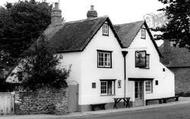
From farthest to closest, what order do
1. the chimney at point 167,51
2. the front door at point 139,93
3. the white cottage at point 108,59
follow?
the chimney at point 167,51, the front door at point 139,93, the white cottage at point 108,59

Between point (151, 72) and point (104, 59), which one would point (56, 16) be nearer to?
point (104, 59)

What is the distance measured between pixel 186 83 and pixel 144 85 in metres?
15.2

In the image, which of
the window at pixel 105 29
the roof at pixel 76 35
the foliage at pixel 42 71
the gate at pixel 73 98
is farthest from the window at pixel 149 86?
the foliage at pixel 42 71

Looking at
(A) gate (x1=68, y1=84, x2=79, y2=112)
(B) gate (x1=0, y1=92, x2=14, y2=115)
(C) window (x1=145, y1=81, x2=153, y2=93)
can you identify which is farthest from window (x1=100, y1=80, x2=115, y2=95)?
(B) gate (x1=0, y1=92, x2=14, y2=115)

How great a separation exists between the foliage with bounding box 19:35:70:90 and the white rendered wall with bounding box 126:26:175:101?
31.0 ft

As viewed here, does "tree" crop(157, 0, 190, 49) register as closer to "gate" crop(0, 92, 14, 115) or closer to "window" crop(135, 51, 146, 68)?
"gate" crop(0, 92, 14, 115)

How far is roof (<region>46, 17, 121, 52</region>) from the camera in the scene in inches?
1316

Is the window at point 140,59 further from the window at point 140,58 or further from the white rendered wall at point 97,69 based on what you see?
the white rendered wall at point 97,69

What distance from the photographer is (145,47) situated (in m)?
39.8

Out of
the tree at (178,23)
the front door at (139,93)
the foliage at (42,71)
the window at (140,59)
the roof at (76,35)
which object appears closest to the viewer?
the tree at (178,23)

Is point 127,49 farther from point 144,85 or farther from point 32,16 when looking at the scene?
point 32,16

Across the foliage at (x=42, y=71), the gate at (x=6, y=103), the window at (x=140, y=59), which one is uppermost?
the window at (x=140, y=59)

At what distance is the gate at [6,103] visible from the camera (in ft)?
90.2

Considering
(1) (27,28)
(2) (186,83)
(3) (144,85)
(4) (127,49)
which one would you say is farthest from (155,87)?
(1) (27,28)
